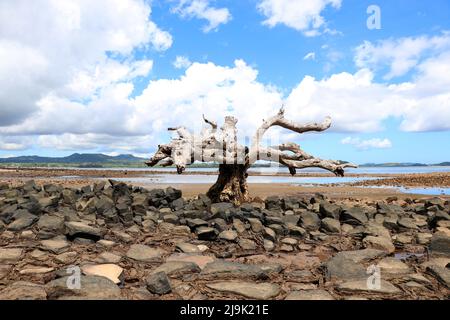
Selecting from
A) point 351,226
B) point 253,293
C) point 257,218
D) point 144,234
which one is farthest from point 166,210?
point 253,293

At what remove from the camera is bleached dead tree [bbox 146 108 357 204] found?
43.3 ft

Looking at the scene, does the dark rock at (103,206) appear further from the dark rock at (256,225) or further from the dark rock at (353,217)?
the dark rock at (353,217)

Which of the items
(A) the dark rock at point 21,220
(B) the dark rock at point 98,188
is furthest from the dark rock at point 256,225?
(B) the dark rock at point 98,188

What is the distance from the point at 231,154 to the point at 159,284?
8.34m

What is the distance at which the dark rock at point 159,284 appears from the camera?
510 centimetres

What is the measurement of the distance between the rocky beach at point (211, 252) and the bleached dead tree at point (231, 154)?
1.77m

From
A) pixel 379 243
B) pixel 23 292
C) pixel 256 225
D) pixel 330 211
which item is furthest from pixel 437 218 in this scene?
pixel 23 292

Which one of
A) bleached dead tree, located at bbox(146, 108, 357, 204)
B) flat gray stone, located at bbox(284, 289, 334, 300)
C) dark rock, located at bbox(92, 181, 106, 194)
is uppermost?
bleached dead tree, located at bbox(146, 108, 357, 204)

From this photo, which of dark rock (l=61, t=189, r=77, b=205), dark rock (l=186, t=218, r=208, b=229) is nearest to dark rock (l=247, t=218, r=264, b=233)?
dark rock (l=186, t=218, r=208, b=229)

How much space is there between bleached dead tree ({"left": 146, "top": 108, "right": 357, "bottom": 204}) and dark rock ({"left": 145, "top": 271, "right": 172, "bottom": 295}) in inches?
291

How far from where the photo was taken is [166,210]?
35.4 ft

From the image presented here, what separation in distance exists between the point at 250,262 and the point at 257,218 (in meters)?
2.46

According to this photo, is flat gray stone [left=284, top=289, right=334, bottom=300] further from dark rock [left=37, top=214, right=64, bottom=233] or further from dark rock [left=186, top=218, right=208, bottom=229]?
dark rock [left=37, top=214, right=64, bottom=233]
